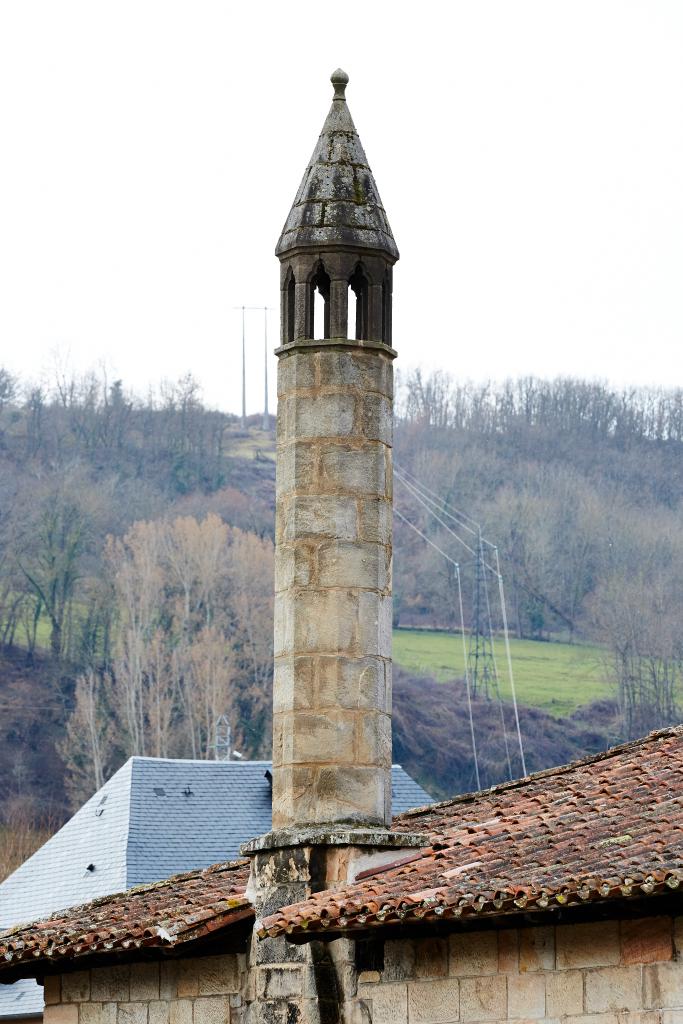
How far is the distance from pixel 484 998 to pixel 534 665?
87.3m

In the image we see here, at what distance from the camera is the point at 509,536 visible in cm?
10481

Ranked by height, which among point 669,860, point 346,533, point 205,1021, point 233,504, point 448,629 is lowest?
→ point 205,1021

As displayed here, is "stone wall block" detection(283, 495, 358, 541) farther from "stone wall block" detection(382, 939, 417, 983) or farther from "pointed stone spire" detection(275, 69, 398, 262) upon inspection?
"stone wall block" detection(382, 939, 417, 983)

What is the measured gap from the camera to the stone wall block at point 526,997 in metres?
10.5

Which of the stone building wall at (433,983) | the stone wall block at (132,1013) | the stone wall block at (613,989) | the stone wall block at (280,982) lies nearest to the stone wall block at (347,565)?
the stone building wall at (433,983)

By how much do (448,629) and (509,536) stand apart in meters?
7.82

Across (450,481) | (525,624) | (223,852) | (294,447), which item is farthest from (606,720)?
(294,447)

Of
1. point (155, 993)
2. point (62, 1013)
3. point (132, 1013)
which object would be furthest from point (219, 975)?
point (62, 1013)

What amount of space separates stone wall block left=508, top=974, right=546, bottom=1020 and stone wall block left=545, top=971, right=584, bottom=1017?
4cm

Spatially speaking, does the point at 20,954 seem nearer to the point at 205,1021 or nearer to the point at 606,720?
the point at 205,1021

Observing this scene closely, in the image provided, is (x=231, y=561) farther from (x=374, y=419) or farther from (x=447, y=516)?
(x=374, y=419)

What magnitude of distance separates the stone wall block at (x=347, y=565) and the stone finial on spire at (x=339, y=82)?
128 inches

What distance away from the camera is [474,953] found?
10852mm

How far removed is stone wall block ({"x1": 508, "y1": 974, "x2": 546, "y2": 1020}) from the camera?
10.5 m
